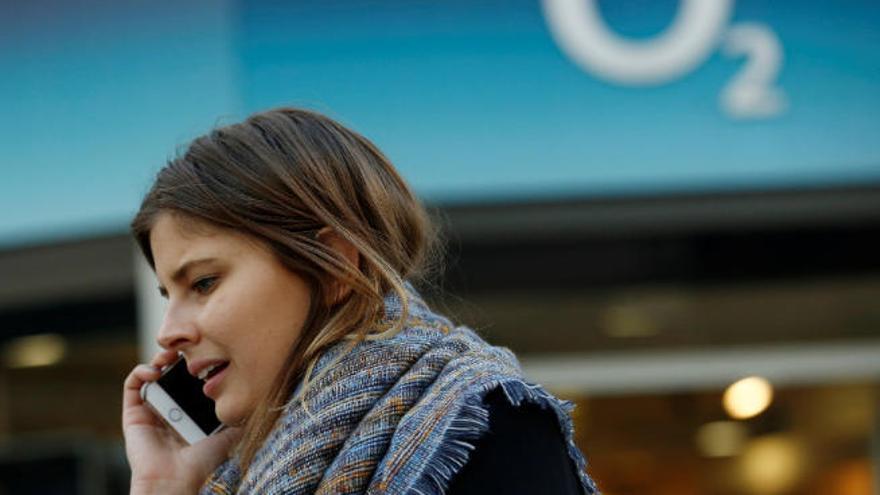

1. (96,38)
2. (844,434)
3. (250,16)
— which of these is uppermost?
(844,434)

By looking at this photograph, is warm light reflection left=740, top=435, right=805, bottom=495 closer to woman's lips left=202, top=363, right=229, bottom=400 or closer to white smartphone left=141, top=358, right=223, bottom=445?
white smartphone left=141, top=358, right=223, bottom=445

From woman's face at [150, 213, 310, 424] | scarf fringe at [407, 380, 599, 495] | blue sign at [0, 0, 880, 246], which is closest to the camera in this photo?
scarf fringe at [407, 380, 599, 495]

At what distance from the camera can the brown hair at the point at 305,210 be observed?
211 cm

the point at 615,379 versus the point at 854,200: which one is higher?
the point at 854,200

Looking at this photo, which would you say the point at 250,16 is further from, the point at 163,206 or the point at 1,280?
the point at 163,206

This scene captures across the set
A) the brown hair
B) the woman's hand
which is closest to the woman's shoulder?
the brown hair

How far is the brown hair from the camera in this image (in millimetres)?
2107

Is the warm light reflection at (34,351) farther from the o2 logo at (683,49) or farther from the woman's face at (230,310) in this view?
the woman's face at (230,310)

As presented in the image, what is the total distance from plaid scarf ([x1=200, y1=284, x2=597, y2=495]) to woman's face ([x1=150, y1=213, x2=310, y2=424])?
0.24 feet

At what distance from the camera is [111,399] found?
805 cm

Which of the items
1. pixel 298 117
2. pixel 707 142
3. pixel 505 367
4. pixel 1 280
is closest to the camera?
pixel 505 367

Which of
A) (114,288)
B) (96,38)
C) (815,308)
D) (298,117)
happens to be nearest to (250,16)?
(96,38)

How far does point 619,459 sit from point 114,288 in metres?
2.55

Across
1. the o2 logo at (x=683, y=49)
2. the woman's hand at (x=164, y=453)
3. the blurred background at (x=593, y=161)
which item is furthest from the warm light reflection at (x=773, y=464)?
the woman's hand at (x=164, y=453)
